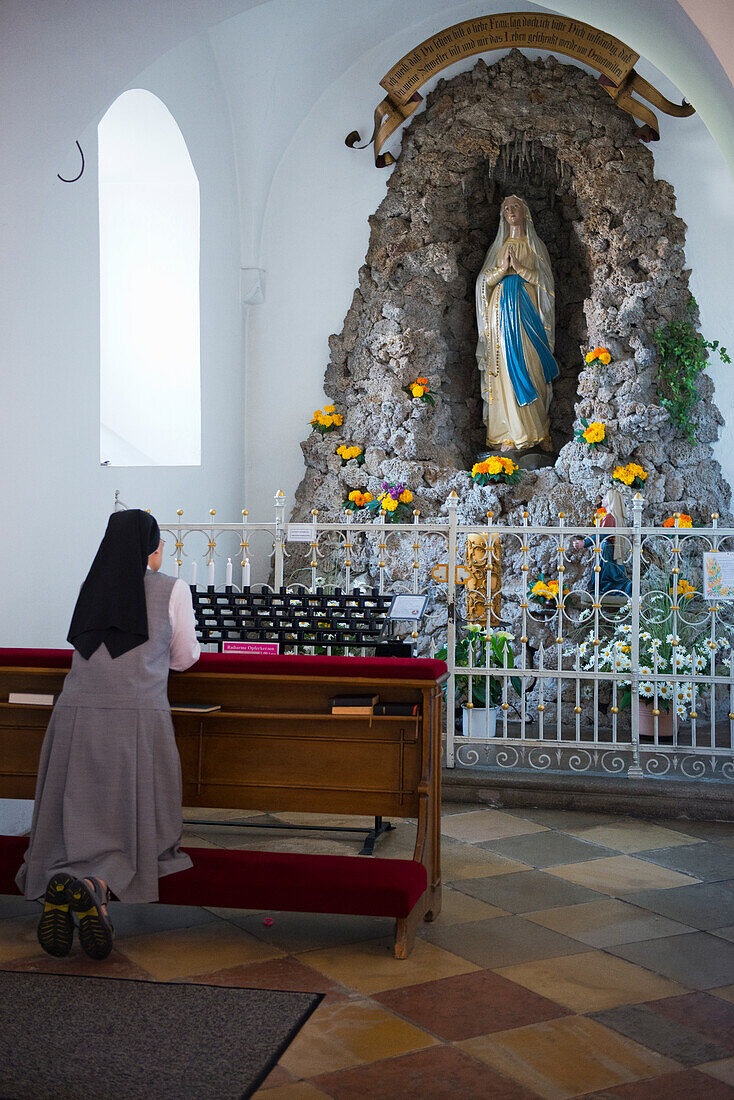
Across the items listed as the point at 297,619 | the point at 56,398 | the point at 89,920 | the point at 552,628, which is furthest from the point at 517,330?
the point at 89,920

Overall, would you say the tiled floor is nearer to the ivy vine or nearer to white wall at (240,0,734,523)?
the ivy vine

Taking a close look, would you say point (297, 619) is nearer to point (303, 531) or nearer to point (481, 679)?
point (303, 531)

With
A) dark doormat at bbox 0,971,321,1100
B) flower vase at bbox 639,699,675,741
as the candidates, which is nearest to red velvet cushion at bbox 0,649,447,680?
dark doormat at bbox 0,971,321,1100

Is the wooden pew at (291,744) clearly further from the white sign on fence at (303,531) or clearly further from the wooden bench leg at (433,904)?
the white sign on fence at (303,531)

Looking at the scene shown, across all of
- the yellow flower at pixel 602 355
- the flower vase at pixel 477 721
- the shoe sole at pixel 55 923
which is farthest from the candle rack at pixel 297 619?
the yellow flower at pixel 602 355

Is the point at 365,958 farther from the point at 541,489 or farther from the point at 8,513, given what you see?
the point at 541,489

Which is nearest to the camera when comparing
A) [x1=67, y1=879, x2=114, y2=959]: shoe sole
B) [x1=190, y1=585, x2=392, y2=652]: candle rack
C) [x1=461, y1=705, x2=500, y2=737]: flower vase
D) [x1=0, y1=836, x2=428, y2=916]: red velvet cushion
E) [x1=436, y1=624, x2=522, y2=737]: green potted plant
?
[x1=67, y1=879, x2=114, y2=959]: shoe sole

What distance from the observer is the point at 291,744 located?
4.16 metres

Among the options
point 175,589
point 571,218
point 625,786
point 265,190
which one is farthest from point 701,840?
point 265,190

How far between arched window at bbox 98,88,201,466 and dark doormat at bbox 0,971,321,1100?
489 cm

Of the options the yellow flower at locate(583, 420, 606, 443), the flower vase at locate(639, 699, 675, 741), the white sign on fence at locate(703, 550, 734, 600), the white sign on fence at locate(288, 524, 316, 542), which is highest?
the yellow flower at locate(583, 420, 606, 443)

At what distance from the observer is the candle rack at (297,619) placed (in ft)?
16.5

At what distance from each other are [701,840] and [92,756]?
10.2 ft

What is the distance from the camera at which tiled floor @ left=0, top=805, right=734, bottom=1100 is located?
275cm
